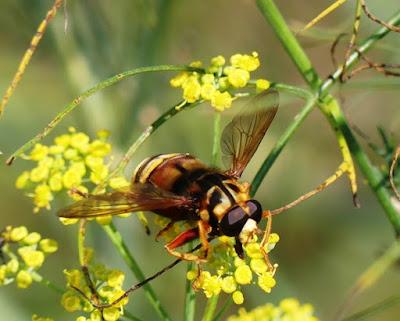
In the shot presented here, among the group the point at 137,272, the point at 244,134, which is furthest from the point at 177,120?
the point at 137,272

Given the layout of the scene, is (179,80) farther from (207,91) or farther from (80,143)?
(80,143)

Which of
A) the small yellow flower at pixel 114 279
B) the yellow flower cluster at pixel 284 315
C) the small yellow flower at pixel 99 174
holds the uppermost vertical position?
the small yellow flower at pixel 99 174

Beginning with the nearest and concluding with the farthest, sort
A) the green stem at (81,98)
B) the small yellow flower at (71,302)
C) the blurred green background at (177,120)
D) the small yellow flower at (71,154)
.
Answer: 1. the green stem at (81,98)
2. the small yellow flower at (71,302)
3. the small yellow flower at (71,154)
4. the blurred green background at (177,120)

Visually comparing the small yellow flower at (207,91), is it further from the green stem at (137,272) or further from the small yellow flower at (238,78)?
the green stem at (137,272)

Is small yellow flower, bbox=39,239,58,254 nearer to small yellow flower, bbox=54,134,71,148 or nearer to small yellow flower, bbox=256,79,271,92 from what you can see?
small yellow flower, bbox=54,134,71,148

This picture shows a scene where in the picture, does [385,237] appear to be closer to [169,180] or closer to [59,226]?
[59,226]

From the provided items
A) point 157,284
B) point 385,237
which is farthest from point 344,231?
point 157,284

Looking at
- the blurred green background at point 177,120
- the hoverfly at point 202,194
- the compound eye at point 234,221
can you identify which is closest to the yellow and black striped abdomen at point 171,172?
the hoverfly at point 202,194
